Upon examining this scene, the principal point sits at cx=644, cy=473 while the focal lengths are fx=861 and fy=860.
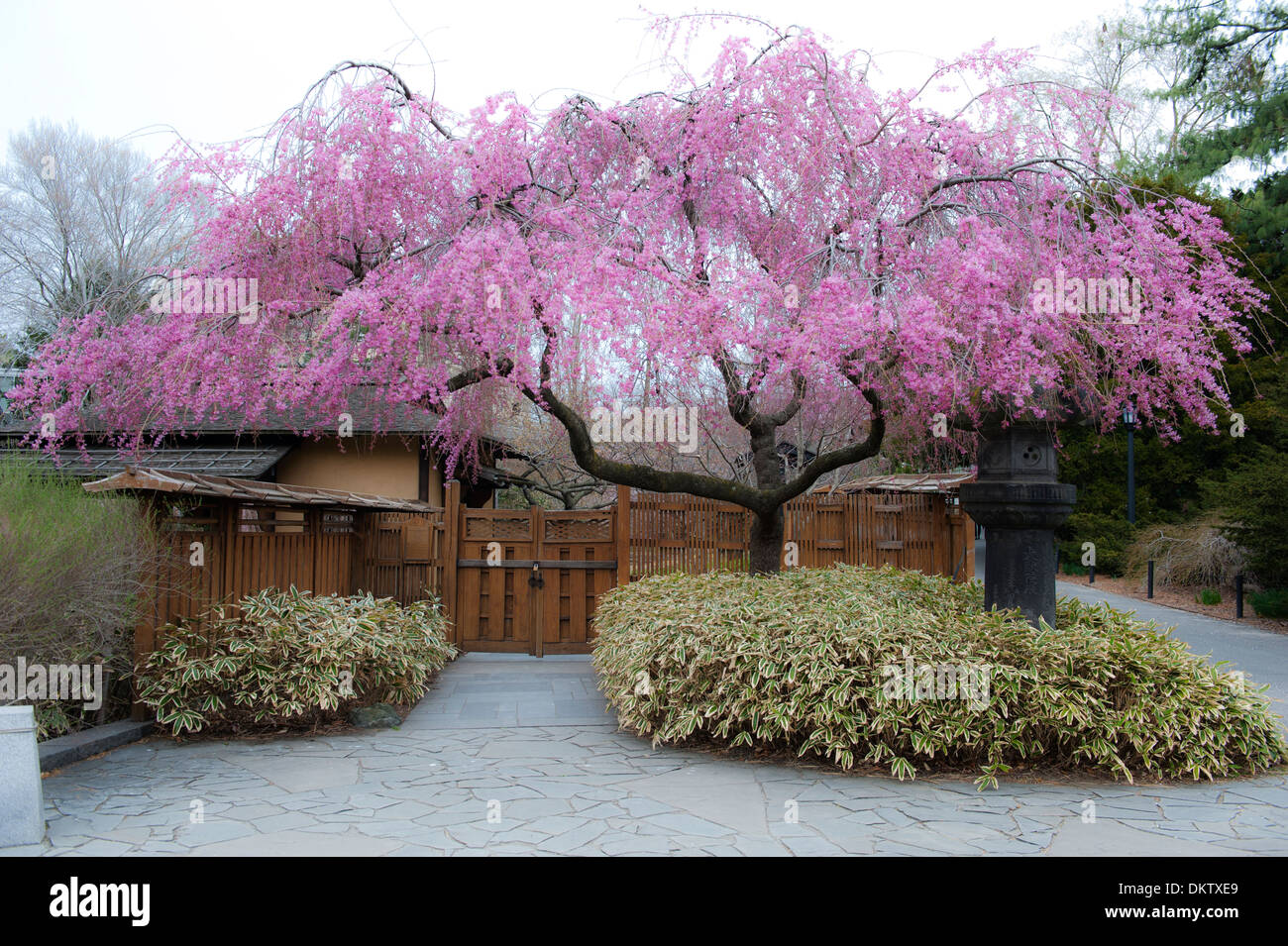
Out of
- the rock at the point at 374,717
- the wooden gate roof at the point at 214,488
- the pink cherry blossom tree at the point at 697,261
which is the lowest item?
the rock at the point at 374,717

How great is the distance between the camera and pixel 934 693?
5875mm

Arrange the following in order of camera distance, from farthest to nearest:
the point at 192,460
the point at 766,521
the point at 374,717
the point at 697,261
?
the point at 192,460, the point at 766,521, the point at 697,261, the point at 374,717

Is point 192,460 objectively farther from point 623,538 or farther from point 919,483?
point 919,483

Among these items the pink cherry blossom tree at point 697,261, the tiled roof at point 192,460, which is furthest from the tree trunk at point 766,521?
the tiled roof at point 192,460

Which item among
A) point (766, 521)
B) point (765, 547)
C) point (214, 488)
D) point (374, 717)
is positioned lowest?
point (374, 717)

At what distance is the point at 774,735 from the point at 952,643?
1.44 metres

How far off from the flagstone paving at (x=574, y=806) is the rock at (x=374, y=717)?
1.44 feet

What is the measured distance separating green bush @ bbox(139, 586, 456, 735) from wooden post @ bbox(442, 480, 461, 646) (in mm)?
3581

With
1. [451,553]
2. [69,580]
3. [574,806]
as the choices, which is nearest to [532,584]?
[451,553]

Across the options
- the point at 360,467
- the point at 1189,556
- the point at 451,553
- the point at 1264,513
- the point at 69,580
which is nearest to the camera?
the point at 69,580

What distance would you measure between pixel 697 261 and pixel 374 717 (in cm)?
488

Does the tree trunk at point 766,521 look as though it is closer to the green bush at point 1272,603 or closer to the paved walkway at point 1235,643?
the paved walkway at point 1235,643

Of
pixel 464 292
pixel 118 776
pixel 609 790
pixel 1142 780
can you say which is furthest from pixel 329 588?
pixel 1142 780

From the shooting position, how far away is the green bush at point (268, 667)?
6.72 m
